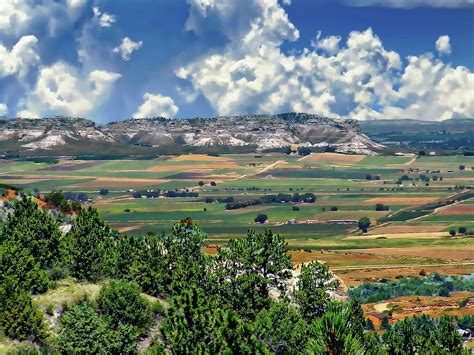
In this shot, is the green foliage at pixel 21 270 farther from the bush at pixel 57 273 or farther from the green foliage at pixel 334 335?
the green foliage at pixel 334 335

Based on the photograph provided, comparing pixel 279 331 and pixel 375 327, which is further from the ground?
pixel 279 331

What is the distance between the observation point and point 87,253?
8856 cm

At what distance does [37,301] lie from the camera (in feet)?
251

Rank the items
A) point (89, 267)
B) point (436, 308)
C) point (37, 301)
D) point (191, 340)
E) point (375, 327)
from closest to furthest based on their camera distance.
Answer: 1. point (191, 340)
2. point (37, 301)
3. point (89, 267)
4. point (375, 327)
5. point (436, 308)

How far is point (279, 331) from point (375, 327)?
73885 millimetres

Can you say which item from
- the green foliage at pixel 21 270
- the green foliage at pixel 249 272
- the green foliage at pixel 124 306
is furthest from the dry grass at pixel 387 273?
the green foliage at pixel 21 270

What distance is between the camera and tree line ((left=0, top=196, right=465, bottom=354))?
195 ft

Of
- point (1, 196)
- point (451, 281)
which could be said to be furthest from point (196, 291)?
point (451, 281)

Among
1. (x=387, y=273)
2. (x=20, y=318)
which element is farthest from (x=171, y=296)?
(x=387, y=273)

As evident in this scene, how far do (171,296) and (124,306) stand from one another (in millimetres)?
11762

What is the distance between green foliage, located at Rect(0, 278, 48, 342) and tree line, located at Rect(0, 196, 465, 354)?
0.10 m

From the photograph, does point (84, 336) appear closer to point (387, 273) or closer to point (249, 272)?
point (249, 272)

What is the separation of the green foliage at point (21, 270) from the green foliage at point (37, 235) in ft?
20.2

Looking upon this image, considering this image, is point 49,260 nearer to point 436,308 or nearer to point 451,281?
point 436,308
